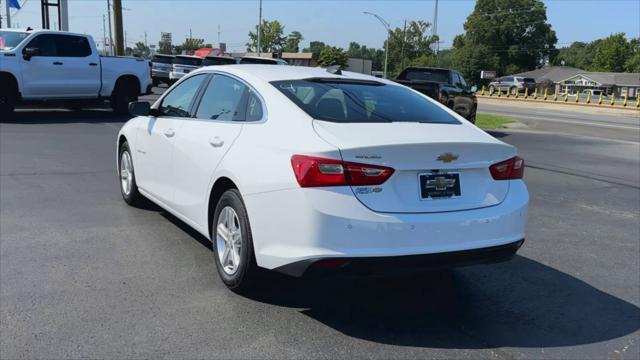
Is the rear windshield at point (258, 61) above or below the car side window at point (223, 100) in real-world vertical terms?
above

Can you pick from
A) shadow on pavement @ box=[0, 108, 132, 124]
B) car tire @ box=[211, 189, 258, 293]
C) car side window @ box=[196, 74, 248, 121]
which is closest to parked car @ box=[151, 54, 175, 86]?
shadow on pavement @ box=[0, 108, 132, 124]

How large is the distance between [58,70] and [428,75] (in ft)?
31.7

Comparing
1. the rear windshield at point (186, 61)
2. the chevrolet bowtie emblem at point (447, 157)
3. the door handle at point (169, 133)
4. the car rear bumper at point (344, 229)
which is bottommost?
the car rear bumper at point (344, 229)

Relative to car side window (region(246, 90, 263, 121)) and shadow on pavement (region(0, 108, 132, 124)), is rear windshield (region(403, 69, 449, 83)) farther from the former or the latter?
car side window (region(246, 90, 263, 121))

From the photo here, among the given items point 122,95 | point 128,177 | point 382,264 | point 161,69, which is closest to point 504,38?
point 161,69

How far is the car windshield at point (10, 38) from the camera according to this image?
1452 centimetres

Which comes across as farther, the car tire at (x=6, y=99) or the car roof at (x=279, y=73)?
the car tire at (x=6, y=99)

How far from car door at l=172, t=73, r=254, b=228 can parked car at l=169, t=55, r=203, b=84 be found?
83.7 ft

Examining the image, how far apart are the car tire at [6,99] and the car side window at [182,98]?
1000 centimetres

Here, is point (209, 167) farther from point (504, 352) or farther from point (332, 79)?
point (504, 352)

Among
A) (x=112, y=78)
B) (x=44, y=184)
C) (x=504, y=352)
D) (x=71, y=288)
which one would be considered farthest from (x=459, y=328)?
(x=112, y=78)

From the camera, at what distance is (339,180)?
3.54 m

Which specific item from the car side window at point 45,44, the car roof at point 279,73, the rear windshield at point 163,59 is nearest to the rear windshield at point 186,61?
the rear windshield at point 163,59

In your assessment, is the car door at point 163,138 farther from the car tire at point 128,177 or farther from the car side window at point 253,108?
the car side window at point 253,108
